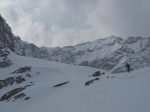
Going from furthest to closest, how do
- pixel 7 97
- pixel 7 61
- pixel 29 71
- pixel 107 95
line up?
1. pixel 7 61
2. pixel 29 71
3. pixel 7 97
4. pixel 107 95

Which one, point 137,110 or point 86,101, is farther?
point 86,101

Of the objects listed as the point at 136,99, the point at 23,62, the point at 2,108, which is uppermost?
the point at 23,62

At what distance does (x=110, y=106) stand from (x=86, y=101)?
17.0 ft

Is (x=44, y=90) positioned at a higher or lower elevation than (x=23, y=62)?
lower

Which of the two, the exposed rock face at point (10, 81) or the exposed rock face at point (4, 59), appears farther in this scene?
the exposed rock face at point (4, 59)

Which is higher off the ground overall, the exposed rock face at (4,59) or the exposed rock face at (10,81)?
the exposed rock face at (4,59)

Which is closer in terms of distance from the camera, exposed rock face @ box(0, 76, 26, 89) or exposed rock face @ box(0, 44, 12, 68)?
exposed rock face @ box(0, 76, 26, 89)

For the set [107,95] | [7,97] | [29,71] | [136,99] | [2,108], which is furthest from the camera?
[29,71]

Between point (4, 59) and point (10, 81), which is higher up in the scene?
point (4, 59)

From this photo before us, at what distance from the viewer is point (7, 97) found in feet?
201

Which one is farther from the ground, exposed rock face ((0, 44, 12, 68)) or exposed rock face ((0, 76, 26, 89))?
exposed rock face ((0, 44, 12, 68))

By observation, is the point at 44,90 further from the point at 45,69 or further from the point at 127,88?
the point at 45,69

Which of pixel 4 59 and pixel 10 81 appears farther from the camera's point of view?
pixel 4 59

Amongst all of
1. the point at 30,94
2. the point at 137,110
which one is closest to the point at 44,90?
the point at 30,94
